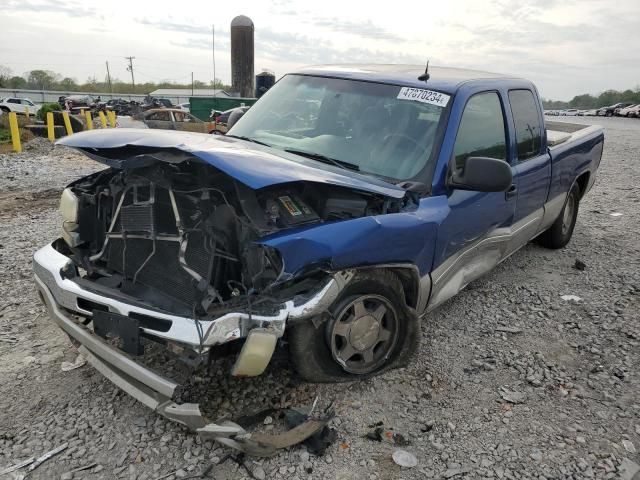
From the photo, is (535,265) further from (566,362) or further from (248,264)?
(248,264)

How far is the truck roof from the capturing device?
353cm

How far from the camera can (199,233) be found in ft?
8.62

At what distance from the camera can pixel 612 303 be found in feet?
14.3

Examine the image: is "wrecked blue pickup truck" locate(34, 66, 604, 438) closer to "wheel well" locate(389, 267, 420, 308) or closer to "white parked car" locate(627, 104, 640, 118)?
"wheel well" locate(389, 267, 420, 308)

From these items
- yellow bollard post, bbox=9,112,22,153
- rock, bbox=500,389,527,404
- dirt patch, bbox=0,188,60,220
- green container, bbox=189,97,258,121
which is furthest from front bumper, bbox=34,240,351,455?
green container, bbox=189,97,258,121

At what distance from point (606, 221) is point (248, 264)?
20.6 ft

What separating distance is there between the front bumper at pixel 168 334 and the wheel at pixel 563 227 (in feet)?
12.5

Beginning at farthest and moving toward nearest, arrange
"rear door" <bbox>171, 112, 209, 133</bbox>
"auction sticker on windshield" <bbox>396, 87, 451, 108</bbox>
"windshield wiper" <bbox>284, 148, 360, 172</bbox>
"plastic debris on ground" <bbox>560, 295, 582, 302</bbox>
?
"rear door" <bbox>171, 112, 209, 133</bbox>, "plastic debris on ground" <bbox>560, 295, 582, 302</bbox>, "auction sticker on windshield" <bbox>396, 87, 451, 108</bbox>, "windshield wiper" <bbox>284, 148, 360, 172</bbox>

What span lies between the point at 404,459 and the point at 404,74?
2.62 metres

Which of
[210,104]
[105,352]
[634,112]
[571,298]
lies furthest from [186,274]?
[634,112]

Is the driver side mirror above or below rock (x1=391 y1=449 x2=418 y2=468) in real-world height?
above

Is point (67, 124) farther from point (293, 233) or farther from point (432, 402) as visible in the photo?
point (432, 402)

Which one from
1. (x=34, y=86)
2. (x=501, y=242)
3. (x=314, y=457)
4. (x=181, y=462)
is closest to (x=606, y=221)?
(x=501, y=242)

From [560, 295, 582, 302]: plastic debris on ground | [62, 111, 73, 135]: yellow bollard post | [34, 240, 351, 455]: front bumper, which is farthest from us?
[62, 111, 73, 135]: yellow bollard post
